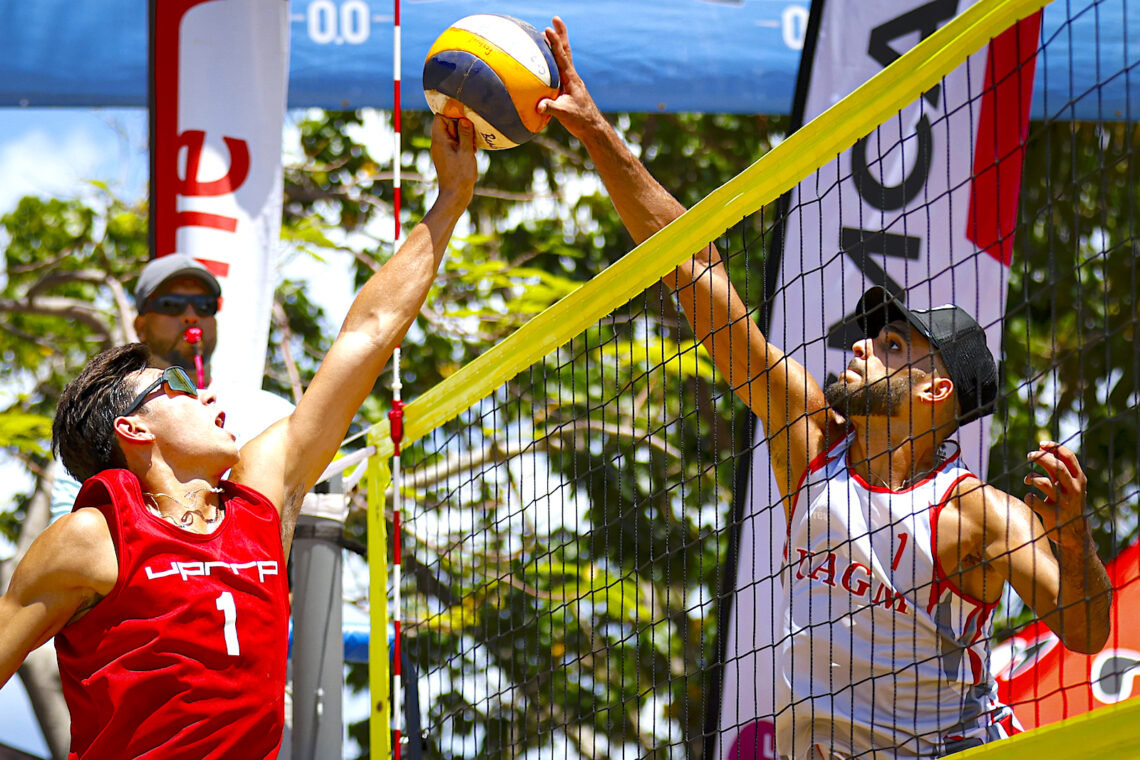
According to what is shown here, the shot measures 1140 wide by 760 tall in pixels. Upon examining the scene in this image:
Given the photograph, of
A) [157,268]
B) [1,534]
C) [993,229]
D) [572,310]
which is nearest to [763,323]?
[993,229]

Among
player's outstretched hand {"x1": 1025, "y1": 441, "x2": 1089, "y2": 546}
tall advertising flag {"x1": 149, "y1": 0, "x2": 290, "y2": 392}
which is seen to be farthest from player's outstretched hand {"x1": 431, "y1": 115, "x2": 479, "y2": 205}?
tall advertising flag {"x1": 149, "y1": 0, "x2": 290, "y2": 392}

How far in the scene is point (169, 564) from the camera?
263cm

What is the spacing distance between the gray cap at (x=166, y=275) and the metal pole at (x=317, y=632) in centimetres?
91

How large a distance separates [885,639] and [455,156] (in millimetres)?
1541

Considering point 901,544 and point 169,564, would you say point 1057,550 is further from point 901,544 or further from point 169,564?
point 169,564

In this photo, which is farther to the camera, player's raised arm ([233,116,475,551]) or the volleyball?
the volleyball

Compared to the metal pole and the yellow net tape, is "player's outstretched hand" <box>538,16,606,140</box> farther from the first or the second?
the yellow net tape

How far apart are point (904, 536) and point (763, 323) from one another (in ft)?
8.15

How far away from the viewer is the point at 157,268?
478 centimetres

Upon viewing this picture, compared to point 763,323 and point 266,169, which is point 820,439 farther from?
point 266,169

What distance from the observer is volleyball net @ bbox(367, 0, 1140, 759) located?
290 cm

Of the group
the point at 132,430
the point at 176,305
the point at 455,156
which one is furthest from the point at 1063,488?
the point at 176,305

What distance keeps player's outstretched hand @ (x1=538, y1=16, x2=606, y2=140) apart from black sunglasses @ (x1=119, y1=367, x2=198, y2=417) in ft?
3.84

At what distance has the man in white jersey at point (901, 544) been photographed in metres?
2.82
